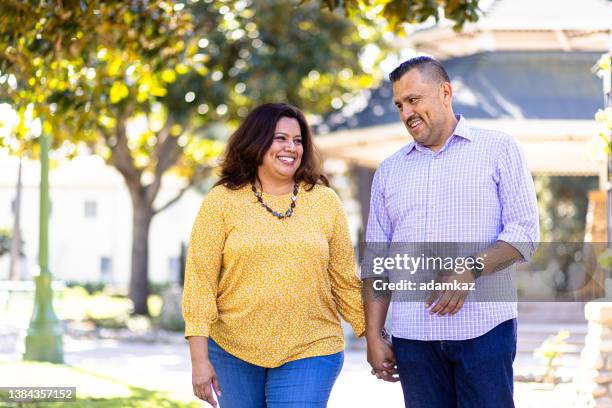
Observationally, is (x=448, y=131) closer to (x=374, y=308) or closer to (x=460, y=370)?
(x=374, y=308)

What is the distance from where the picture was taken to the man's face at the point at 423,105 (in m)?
3.96

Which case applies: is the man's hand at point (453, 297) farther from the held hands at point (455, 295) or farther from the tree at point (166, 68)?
the tree at point (166, 68)

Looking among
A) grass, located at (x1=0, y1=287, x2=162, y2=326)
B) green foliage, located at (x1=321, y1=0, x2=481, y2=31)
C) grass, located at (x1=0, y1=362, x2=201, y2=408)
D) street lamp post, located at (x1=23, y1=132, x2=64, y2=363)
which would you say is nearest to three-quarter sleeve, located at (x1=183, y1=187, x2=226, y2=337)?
green foliage, located at (x1=321, y1=0, x2=481, y2=31)

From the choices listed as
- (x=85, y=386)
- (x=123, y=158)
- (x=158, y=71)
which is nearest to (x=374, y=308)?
(x=158, y=71)

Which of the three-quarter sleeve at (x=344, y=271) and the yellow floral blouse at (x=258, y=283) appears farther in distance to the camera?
the three-quarter sleeve at (x=344, y=271)

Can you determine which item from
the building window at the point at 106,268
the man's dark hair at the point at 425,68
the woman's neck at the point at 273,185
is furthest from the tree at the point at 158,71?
the building window at the point at 106,268

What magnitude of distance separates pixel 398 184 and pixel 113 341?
574 inches

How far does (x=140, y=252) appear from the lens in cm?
2217

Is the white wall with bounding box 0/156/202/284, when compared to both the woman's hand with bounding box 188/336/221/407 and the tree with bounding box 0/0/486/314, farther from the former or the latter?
the woman's hand with bounding box 188/336/221/407

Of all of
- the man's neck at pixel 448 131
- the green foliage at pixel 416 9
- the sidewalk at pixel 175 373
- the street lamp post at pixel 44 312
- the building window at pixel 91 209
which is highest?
the building window at pixel 91 209

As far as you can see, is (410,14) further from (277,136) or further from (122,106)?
(122,106)

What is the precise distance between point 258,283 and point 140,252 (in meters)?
18.4

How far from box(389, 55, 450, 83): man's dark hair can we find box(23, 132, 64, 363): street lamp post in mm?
8493

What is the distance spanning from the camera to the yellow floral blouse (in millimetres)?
4105
